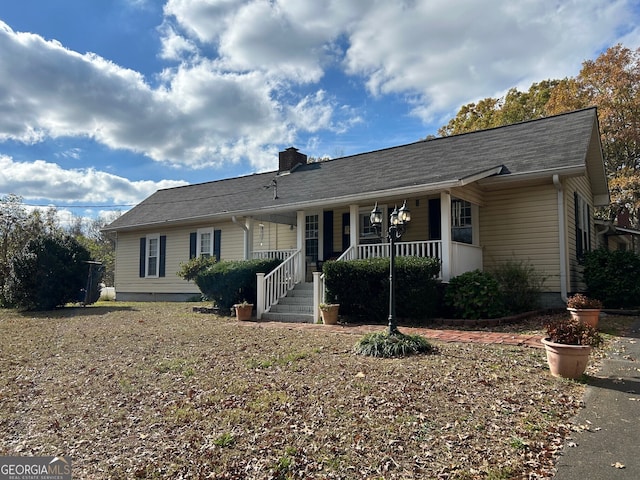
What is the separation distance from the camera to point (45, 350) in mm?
7520

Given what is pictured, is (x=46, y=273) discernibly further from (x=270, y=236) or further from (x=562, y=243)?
(x=562, y=243)

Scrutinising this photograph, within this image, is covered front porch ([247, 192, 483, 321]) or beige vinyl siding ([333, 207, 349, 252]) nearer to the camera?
covered front porch ([247, 192, 483, 321])

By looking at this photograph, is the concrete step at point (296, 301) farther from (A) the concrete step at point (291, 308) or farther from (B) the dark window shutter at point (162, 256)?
(B) the dark window shutter at point (162, 256)

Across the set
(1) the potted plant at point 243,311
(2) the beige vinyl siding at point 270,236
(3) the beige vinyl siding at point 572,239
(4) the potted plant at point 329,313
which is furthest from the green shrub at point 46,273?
(3) the beige vinyl siding at point 572,239

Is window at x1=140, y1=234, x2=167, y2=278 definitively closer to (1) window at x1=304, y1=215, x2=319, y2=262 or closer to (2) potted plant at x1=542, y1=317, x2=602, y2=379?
(1) window at x1=304, y1=215, x2=319, y2=262

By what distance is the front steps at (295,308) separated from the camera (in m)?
10.9

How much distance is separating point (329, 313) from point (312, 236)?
5.33 metres

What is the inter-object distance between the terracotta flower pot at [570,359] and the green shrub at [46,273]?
14692mm

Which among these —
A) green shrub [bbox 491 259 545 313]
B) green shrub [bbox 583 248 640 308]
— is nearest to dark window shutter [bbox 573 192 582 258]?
green shrub [bbox 583 248 640 308]

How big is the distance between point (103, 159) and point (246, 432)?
18.9 meters

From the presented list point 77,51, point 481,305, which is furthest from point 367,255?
point 77,51

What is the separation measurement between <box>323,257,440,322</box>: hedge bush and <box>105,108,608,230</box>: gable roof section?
6.39ft

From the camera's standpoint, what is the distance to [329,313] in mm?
9742

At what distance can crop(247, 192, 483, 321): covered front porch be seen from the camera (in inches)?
401
